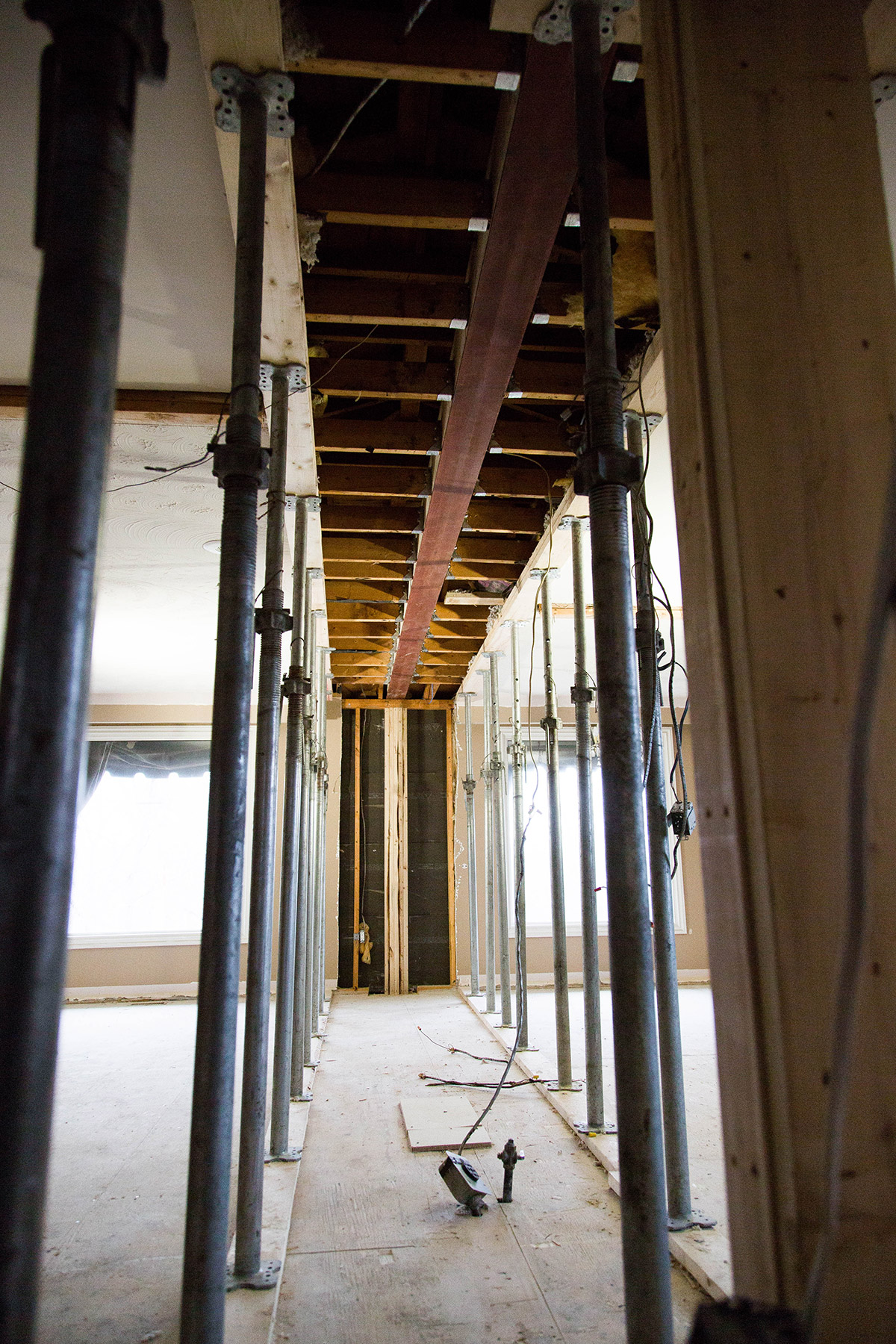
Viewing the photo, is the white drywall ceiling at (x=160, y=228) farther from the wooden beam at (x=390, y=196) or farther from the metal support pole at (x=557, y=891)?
the metal support pole at (x=557, y=891)

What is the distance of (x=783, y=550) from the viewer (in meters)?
1.20

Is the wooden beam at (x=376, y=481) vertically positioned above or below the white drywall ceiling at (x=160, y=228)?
below

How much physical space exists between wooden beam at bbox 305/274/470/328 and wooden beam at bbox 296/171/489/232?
424 mm

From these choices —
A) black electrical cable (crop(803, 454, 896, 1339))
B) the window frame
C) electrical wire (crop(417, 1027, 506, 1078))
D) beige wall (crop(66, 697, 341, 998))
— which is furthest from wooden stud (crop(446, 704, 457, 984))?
black electrical cable (crop(803, 454, 896, 1339))

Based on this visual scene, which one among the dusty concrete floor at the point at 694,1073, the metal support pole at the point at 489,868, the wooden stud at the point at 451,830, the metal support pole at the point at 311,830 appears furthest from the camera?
the wooden stud at the point at 451,830

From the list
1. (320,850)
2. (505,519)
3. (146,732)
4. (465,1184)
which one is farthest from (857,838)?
(146,732)

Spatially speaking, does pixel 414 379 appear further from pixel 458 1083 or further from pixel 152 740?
pixel 152 740

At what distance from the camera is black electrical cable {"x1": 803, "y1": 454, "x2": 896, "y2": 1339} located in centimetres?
61

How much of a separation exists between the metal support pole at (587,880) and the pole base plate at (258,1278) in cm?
169

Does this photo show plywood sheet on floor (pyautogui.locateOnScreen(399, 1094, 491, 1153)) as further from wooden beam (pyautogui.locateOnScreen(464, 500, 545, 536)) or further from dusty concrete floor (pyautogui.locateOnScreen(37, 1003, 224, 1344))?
wooden beam (pyautogui.locateOnScreen(464, 500, 545, 536))

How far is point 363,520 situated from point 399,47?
292 cm

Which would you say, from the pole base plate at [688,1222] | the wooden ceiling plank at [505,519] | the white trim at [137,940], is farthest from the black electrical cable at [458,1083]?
the white trim at [137,940]

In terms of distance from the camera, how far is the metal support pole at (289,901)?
3.30m

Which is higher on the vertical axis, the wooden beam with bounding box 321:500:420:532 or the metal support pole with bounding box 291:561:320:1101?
the wooden beam with bounding box 321:500:420:532
